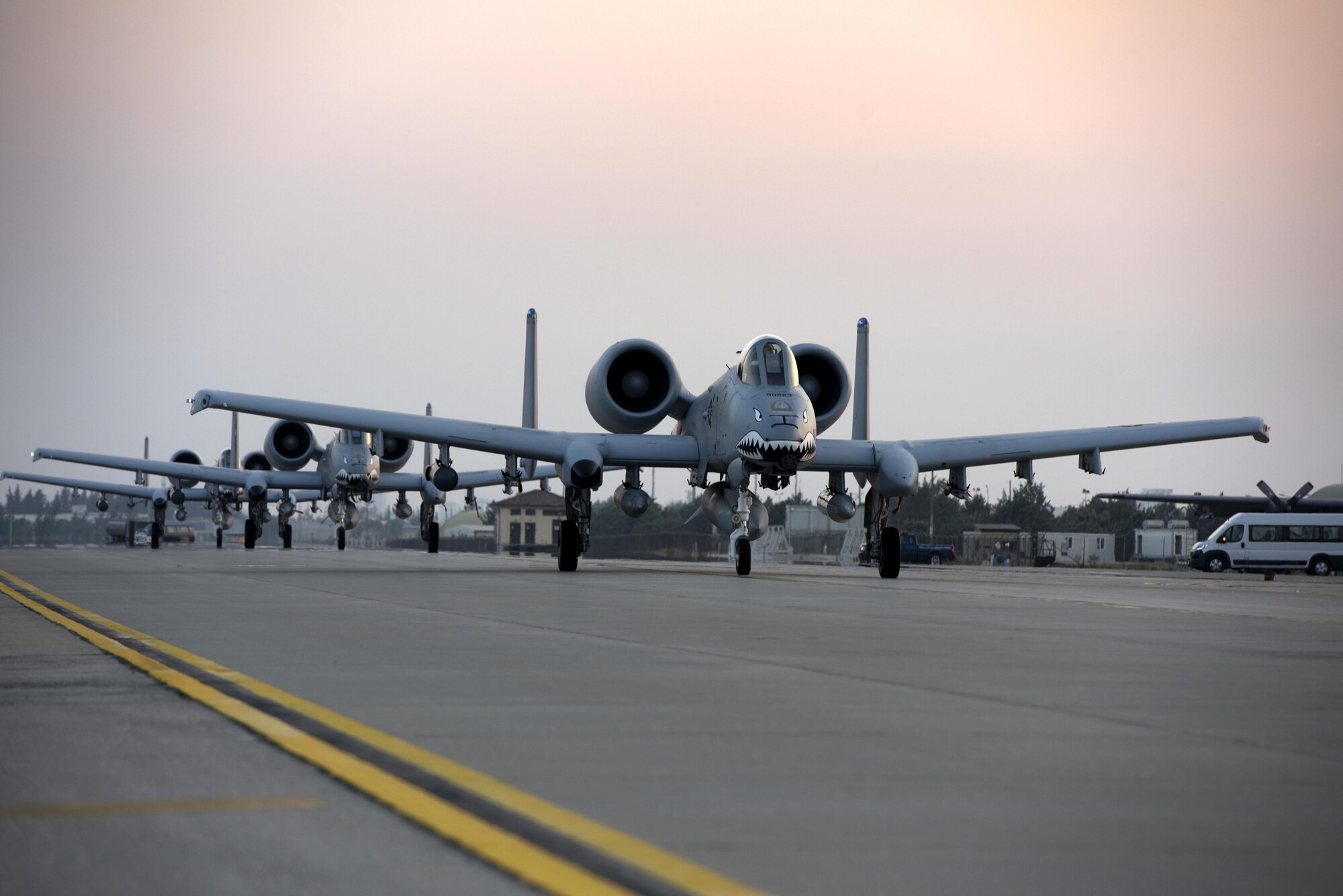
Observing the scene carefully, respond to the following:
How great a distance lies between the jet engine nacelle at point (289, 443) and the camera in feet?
202

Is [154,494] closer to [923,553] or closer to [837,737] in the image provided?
[923,553]

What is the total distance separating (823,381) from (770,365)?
219 inches

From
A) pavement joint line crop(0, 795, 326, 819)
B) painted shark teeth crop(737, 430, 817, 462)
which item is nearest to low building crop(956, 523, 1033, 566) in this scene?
painted shark teeth crop(737, 430, 817, 462)

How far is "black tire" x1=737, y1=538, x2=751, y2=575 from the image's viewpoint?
2958 centimetres

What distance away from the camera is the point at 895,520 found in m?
130

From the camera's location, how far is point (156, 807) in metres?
5.07

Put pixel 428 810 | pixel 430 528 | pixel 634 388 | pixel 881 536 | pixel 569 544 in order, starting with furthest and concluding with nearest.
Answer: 1. pixel 430 528
2. pixel 634 388
3. pixel 569 544
4. pixel 881 536
5. pixel 428 810

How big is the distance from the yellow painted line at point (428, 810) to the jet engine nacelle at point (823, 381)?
1040 inches

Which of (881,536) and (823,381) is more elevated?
(823,381)

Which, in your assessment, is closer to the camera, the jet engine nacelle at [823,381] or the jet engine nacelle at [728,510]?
the jet engine nacelle at [728,510]

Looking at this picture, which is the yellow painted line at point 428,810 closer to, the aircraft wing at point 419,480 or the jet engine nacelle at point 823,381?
the jet engine nacelle at point 823,381

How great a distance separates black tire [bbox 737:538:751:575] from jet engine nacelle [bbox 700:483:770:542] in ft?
0.89

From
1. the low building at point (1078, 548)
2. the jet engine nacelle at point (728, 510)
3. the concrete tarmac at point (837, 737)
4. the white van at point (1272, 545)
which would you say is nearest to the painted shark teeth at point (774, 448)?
the jet engine nacelle at point (728, 510)

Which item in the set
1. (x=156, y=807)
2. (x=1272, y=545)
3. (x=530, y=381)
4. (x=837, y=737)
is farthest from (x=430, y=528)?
(x=156, y=807)
